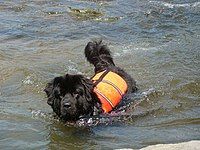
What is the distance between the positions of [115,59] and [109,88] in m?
3.12

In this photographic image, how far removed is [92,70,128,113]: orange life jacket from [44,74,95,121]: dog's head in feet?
1.14

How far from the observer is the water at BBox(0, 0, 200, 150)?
6.47 metres

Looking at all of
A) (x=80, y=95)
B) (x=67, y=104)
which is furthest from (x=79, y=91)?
(x=67, y=104)

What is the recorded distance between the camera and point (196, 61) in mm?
10031

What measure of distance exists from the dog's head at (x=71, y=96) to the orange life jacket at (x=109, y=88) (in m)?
0.35

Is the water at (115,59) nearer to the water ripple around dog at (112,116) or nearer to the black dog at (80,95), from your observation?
the water ripple around dog at (112,116)

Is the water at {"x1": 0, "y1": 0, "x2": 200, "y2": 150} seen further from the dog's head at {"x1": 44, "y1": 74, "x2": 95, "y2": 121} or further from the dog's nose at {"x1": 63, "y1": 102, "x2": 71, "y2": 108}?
the dog's nose at {"x1": 63, "y1": 102, "x2": 71, "y2": 108}

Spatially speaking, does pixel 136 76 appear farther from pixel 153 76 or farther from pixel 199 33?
pixel 199 33

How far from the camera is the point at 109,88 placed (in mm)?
7562

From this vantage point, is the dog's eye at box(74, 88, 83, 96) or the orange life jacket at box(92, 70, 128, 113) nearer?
the dog's eye at box(74, 88, 83, 96)

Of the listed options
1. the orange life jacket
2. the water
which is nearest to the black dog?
the orange life jacket

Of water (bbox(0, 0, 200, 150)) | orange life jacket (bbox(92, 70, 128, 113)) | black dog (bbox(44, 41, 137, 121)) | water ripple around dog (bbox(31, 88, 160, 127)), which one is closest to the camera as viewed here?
water (bbox(0, 0, 200, 150))

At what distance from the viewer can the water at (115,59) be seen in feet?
21.2

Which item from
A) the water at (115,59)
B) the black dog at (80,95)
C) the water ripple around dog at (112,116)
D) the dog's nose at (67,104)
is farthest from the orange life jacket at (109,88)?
the dog's nose at (67,104)
